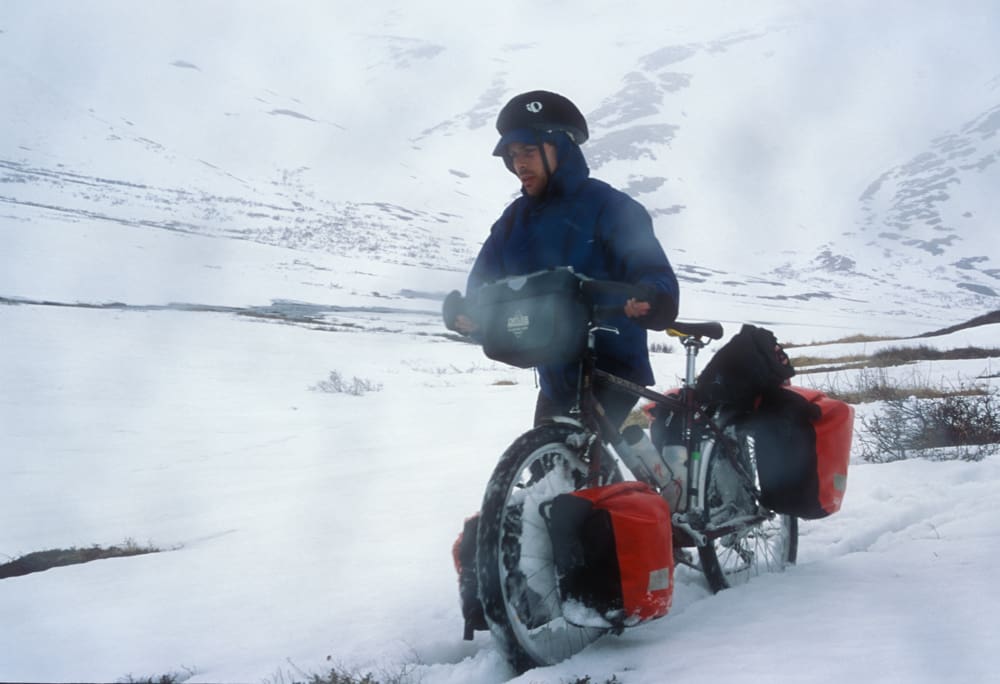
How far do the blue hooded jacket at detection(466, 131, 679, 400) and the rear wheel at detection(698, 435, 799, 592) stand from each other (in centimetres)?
74

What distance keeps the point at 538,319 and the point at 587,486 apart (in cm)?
67

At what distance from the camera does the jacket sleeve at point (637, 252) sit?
249cm

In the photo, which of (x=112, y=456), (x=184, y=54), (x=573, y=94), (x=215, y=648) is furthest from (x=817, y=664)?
(x=573, y=94)

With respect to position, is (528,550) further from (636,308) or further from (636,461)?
(636,308)

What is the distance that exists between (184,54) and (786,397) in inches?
4932

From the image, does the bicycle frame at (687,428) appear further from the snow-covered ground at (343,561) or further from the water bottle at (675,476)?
the snow-covered ground at (343,561)

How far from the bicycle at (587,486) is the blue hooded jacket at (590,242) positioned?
121 millimetres

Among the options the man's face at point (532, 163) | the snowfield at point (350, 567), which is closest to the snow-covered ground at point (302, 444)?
the snowfield at point (350, 567)

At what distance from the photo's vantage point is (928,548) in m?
2.99

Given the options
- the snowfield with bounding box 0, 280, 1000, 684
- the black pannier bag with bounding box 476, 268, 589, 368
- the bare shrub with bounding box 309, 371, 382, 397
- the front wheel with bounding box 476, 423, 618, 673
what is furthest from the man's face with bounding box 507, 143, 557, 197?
the bare shrub with bounding box 309, 371, 382, 397

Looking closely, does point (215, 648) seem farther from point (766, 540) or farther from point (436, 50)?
point (436, 50)

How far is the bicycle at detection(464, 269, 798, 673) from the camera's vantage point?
2211 millimetres

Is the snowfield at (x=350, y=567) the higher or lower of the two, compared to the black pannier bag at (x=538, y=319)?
lower

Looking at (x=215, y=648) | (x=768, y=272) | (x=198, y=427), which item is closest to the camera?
(x=215, y=648)
